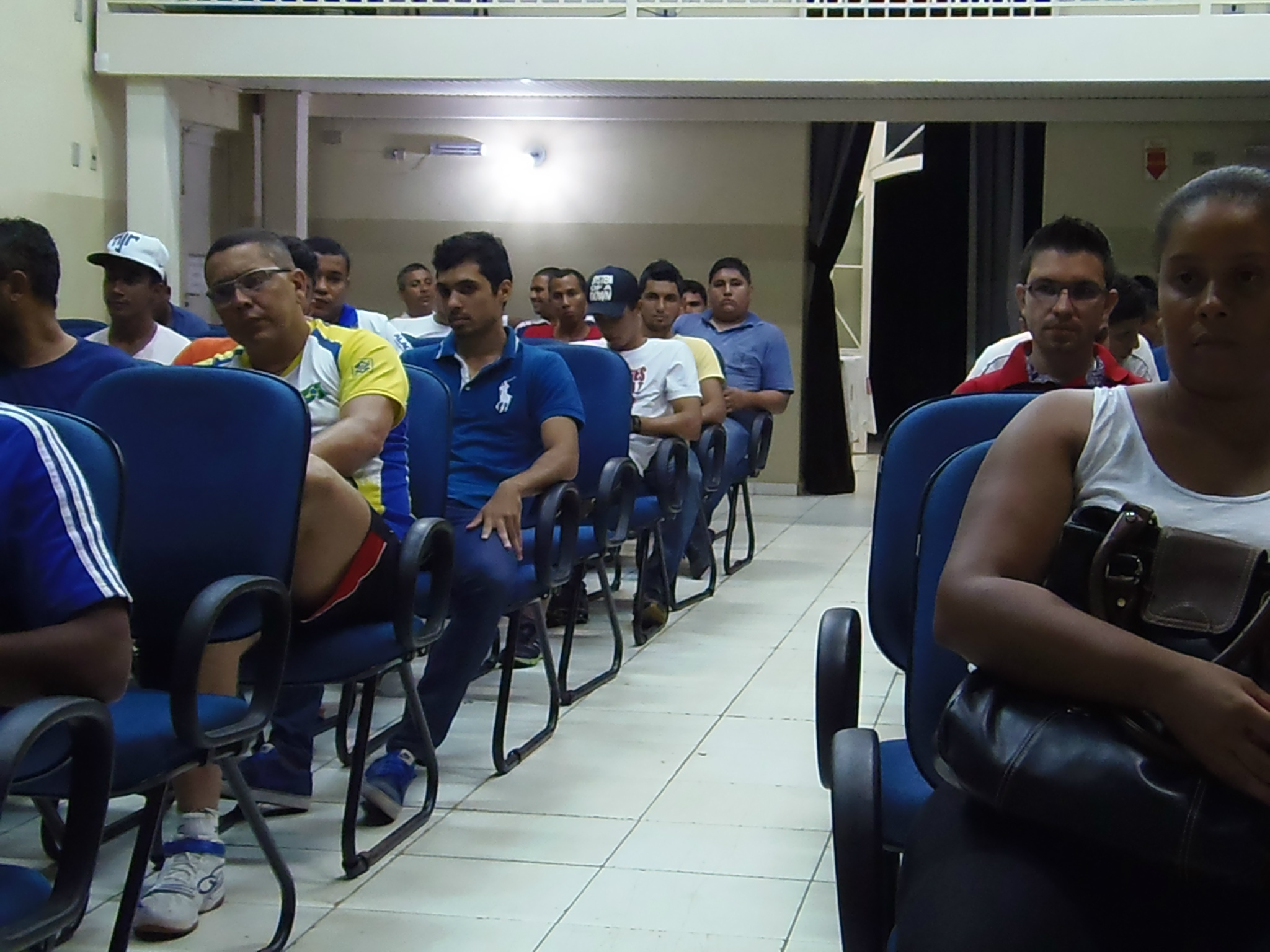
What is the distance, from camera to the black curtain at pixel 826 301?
8945mm

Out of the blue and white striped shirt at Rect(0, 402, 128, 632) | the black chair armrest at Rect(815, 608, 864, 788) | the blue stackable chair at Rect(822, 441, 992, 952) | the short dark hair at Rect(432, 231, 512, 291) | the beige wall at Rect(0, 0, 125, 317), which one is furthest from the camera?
the beige wall at Rect(0, 0, 125, 317)

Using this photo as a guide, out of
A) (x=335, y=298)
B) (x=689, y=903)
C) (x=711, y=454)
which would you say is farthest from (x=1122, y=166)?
(x=689, y=903)

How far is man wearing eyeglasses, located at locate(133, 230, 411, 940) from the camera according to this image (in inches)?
98.4

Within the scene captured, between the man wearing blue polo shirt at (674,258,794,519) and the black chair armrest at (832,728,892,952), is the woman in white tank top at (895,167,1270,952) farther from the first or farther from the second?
the man wearing blue polo shirt at (674,258,794,519)

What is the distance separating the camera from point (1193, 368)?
4.76ft

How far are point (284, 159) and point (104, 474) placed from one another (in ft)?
22.5

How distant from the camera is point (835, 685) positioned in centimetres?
201

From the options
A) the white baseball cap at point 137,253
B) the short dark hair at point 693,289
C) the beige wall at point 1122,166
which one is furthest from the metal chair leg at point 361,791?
the beige wall at point 1122,166

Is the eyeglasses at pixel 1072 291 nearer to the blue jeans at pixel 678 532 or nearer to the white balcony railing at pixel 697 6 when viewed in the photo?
the blue jeans at pixel 678 532

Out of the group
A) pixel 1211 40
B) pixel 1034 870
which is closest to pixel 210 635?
pixel 1034 870

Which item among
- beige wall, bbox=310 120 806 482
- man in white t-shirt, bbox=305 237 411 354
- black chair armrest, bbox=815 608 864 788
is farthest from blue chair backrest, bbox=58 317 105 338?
beige wall, bbox=310 120 806 482

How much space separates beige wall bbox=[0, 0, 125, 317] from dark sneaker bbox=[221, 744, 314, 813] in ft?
13.9

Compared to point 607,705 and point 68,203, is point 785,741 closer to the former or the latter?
point 607,705

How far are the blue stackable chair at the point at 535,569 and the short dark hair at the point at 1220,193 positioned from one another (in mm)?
1892
